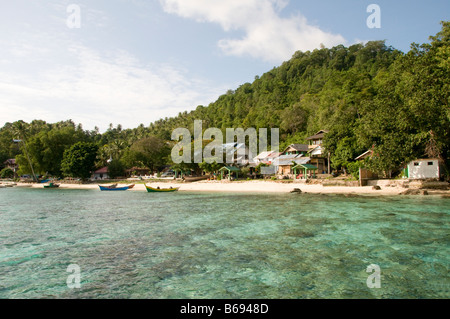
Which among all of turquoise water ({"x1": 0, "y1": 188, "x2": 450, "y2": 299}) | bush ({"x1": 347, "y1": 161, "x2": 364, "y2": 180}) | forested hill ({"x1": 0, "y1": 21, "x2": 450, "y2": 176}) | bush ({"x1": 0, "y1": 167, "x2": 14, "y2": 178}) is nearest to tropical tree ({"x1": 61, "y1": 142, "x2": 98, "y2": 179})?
forested hill ({"x1": 0, "y1": 21, "x2": 450, "y2": 176})

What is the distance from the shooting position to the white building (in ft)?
88.5

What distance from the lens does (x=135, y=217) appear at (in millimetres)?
17250

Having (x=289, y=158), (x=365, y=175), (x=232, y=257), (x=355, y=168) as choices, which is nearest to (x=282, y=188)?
(x=355, y=168)

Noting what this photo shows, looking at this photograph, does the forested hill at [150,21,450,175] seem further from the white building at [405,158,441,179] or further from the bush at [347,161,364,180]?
the bush at [347,161,364,180]

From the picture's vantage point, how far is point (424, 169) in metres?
27.3

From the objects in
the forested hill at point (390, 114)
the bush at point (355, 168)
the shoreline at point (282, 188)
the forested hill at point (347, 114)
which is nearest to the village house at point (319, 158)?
the forested hill at point (347, 114)

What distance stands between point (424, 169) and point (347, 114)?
14.5 m

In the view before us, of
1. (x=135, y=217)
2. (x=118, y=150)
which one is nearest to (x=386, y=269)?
(x=135, y=217)

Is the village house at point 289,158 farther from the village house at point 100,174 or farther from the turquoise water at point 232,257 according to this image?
the village house at point 100,174

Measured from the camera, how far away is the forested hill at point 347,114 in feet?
84.1

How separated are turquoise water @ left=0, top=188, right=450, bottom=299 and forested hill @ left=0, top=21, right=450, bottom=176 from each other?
12771mm

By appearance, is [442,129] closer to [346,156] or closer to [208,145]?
[346,156]

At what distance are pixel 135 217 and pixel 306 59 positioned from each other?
115m

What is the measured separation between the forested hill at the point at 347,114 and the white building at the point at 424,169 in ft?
2.59
